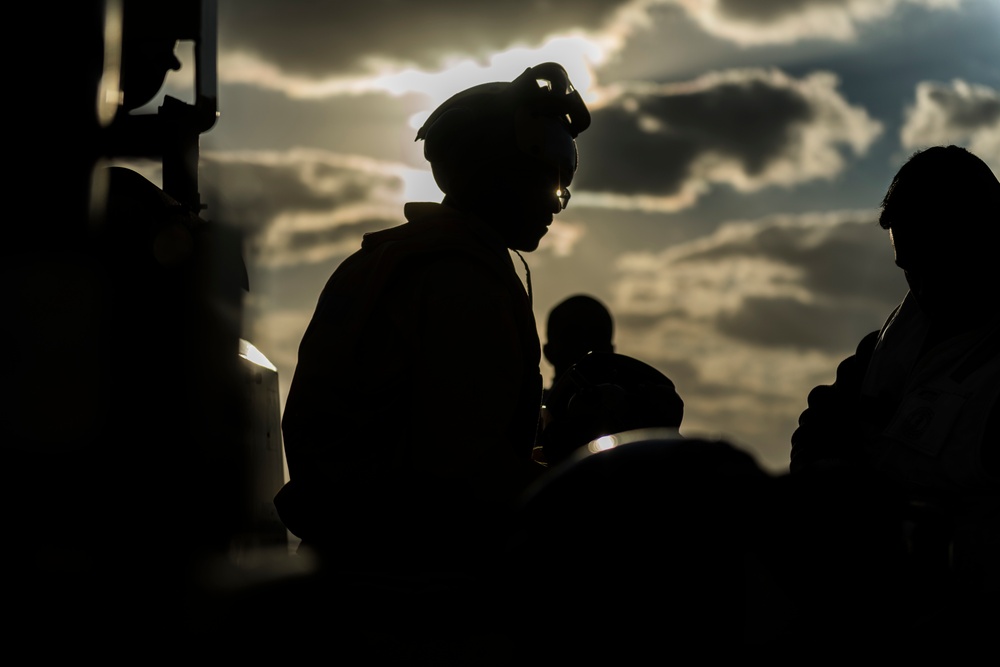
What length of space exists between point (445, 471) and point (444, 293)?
1.79 ft

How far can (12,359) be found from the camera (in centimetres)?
280

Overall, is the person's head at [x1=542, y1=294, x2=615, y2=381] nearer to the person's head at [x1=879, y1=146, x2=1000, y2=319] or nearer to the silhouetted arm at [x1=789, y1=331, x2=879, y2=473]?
the silhouetted arm at [x1=789, y1=331, x2=879, y2=473]

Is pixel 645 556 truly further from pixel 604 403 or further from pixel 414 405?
pixel 604 403

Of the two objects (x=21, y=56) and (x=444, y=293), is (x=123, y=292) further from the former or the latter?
(x=444, y=293)

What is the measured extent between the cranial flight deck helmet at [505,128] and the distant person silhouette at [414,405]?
438 mm

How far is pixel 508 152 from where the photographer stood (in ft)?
13.1

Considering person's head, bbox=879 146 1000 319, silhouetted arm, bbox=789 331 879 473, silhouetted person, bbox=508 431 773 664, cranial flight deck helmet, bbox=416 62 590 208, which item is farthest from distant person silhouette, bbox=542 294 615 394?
silhouetted person, bbox=508 431 773 664

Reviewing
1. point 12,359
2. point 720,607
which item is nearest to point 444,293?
point 12,359

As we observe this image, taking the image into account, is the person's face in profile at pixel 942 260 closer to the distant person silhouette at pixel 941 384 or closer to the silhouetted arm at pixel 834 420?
the distant person silhouette at pixel 941 384

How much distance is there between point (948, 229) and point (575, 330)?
5701 mm

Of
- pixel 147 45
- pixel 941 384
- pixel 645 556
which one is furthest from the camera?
pixel 147 45

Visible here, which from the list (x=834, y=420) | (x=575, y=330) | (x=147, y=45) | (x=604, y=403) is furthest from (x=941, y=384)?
(x=575, y=330)

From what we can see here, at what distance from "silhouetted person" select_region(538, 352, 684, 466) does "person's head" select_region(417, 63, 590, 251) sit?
590mm

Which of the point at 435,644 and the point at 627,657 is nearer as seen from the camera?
the point at 627,657
